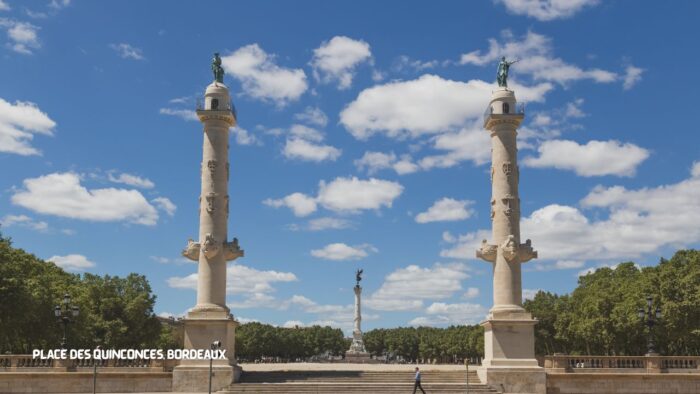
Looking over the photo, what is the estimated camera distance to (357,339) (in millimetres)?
94062

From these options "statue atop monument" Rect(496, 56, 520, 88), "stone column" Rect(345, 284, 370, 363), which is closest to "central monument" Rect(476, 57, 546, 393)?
"statue atop monument" Rect(496, 56, 520, 88)

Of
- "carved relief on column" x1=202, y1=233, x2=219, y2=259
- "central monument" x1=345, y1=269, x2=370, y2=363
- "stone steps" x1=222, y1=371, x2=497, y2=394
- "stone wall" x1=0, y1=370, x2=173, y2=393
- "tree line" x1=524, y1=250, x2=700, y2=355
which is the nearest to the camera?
"stone wall" x1=0, y1=370, x2=173, y2=393

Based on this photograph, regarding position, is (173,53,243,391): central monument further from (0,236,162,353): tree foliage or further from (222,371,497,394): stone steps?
(0,236,162,353): tree foliage

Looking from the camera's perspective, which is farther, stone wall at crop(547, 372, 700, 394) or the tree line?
the tree line

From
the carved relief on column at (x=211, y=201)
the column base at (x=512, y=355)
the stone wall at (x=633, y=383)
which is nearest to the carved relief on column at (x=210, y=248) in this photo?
the carved relief on column at (x=211, y=201)

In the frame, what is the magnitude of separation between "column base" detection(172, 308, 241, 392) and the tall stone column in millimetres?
14363

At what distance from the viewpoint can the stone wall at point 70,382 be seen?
3997cm

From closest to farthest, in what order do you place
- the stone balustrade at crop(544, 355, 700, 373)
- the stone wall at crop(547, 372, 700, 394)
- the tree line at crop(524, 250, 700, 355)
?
the stone wall at crop(547, 372, 700, 394) → the stone balustrade at crop(544, 355, 700, 373) → the tree line at crop(524, 250, 700, 355)

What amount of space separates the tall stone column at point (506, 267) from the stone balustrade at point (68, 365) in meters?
17.9

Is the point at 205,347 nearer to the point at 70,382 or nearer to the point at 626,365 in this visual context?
the point at 70,382

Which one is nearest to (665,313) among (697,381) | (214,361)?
(697,381)

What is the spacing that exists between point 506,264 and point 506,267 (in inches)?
6.8

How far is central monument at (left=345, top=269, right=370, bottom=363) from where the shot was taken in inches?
3612

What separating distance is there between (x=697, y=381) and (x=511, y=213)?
1325 cm
